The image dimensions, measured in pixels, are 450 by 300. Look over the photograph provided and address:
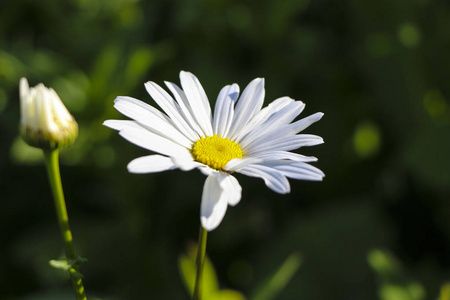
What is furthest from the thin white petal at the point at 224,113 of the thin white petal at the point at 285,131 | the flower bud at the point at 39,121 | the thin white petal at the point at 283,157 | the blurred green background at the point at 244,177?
the blurred green background at the point at 244,177

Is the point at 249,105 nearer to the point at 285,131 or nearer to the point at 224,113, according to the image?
the point at 224,113

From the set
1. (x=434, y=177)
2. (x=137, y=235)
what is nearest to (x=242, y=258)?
(x=137, y=235)

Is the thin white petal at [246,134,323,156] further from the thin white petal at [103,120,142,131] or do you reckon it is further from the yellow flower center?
the thin white petal at [103,120,142,131]

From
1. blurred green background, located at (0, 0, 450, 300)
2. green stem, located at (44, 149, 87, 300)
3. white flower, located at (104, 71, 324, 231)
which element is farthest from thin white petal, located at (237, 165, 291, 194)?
blurred green background, located at (0, 0, 450, 300)

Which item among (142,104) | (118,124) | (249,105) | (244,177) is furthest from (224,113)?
(244,177)

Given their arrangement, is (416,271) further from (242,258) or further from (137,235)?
(137,235)

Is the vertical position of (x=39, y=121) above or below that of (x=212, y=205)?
above

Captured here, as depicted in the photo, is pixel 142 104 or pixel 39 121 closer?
pixel 39 121

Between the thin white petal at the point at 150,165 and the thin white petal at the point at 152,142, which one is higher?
the thin white petal at the point at 152,142

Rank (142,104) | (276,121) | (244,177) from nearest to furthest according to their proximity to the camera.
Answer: (142,104) → (276,121) → (244,177)

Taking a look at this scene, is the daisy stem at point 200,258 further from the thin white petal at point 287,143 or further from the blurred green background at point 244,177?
the blurred green background at point 244,177
